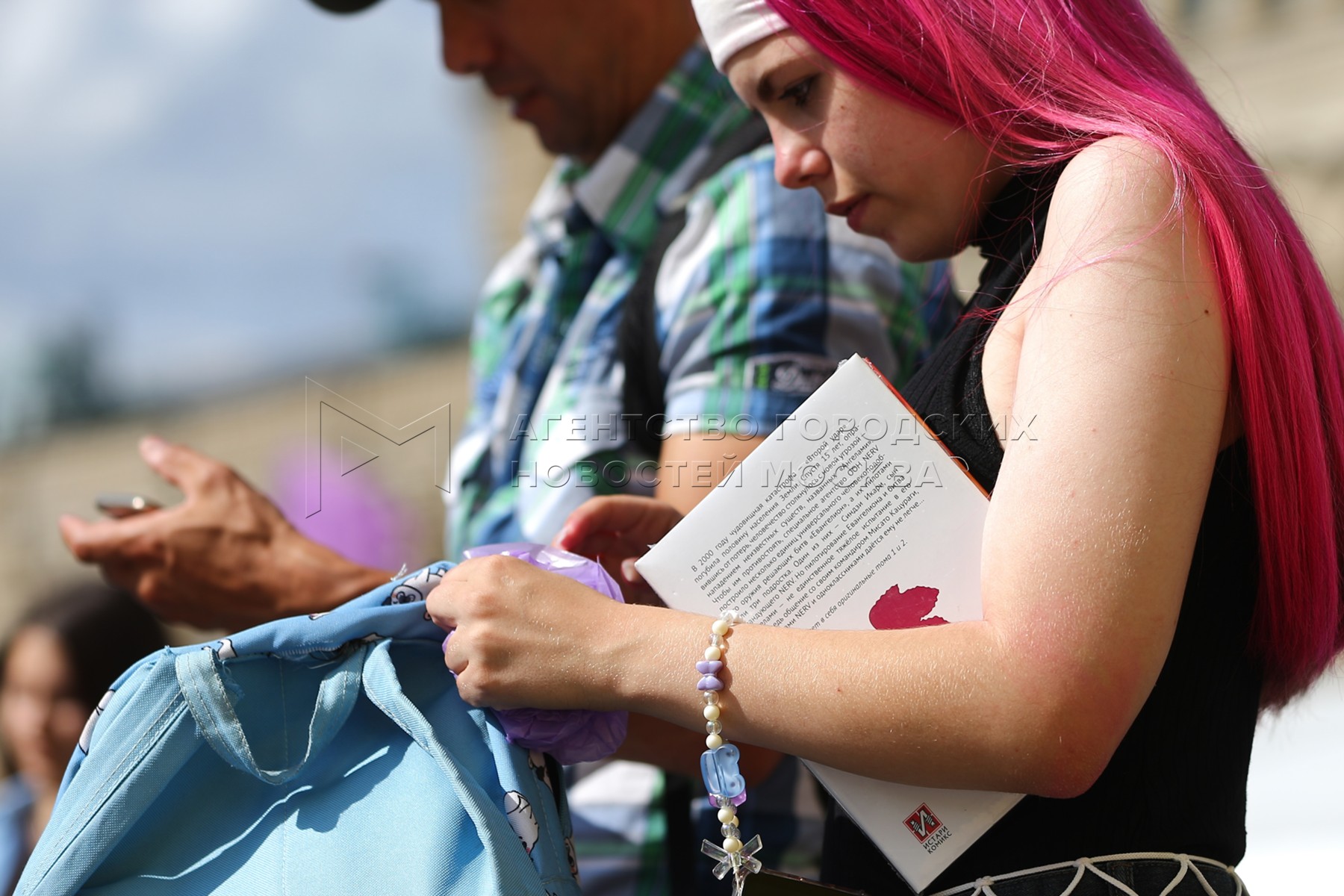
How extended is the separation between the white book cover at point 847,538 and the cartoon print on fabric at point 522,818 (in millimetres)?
245

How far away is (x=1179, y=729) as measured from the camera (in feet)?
3.64

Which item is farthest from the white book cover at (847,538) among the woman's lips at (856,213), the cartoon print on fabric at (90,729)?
the cartoon print on fabric at (90,729)

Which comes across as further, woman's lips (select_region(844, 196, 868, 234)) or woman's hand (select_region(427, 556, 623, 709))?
woman's lips (select_region(844, 196, 868, 234))

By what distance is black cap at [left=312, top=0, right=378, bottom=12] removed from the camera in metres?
2.40

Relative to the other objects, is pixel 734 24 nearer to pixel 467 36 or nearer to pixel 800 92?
pixel 800 92

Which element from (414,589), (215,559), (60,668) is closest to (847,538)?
(414,589)

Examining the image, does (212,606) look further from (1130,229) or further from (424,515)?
(424,515)

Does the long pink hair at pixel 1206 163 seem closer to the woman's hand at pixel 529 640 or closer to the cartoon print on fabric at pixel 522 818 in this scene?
the woman's hand at pixel 529 640

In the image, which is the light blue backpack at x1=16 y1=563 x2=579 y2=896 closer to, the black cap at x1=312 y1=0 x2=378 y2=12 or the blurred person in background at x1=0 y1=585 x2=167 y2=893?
the black cap at x1=312 y1=0 x2=378 y2=12

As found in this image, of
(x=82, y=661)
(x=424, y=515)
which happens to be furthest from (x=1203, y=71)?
(x=82, y=661)

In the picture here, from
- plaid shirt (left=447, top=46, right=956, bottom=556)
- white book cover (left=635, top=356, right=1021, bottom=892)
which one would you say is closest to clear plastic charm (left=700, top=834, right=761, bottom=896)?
white book cover (left=635, top=356, right=1021, bottom=892)

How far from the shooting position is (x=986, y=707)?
998 mm

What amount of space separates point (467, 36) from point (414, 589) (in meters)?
1.21

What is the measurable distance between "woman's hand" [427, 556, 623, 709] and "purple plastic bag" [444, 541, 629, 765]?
4 cm
